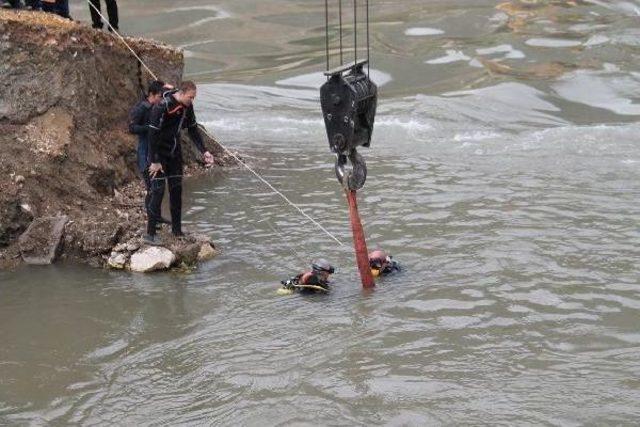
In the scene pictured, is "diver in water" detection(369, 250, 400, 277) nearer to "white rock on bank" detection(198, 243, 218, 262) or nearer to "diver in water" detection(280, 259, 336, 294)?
"diver in water" detection(280, 259, 336, 294)

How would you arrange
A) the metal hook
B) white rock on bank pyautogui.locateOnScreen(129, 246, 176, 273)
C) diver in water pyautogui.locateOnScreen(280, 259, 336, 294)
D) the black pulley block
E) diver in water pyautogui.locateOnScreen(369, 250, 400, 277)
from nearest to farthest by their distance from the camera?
the black pulley block, the metal hook, diver in water pyautogui.locateOnScreen(280, 259, 336, 294), diver in water pyautogui.locateOnScreen(369, 250, 400, 277), white rock on bank pyautogui.locateOnScreen(129, 246, 176, 273)

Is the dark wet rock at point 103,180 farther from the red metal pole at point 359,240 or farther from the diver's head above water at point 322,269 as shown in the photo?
the red metal pole at point 359,240

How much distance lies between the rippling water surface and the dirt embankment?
2.41 ft

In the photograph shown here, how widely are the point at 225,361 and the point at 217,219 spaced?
4.49 metres

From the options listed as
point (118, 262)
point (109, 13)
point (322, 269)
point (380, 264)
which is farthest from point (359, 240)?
point (109, 13)

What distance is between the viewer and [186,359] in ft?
27.2

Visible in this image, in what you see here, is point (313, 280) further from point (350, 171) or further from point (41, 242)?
point (41, 242)

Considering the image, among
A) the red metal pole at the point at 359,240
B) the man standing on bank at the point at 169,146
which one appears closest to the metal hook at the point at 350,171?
the red metal pole at the point at 359,240

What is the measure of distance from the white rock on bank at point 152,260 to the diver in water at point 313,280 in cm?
159

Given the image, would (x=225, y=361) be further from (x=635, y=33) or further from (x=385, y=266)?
(x=635, y=33)

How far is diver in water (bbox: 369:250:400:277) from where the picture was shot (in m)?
10.0

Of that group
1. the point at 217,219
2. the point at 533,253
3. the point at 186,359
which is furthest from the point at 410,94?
the point at 186,359

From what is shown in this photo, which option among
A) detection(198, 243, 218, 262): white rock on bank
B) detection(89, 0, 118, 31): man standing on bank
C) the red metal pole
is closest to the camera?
the red metal pole

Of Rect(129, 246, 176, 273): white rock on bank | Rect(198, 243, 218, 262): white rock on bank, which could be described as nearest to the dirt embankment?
Rect(129, 246, 176, 273): white rock on bank
